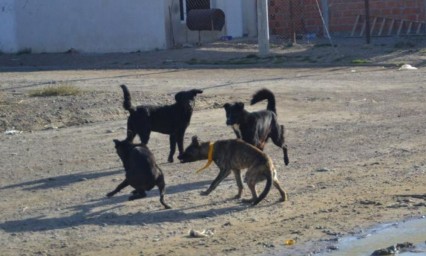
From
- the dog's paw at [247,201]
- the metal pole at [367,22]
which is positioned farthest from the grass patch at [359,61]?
the dog's paw at [247,201]

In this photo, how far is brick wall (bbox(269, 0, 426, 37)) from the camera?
108 feet

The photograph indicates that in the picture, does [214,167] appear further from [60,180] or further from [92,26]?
[92,26]

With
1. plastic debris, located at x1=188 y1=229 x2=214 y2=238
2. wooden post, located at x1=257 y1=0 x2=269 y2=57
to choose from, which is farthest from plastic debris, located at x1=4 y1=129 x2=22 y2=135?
wooden post, located at x1=257 y1=0 x2=269 y2=57

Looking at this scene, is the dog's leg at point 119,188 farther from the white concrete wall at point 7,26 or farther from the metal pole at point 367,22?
the white concrete wall at point 7,26

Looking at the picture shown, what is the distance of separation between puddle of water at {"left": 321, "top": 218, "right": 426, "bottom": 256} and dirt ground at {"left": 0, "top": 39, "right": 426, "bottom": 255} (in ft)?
0.46

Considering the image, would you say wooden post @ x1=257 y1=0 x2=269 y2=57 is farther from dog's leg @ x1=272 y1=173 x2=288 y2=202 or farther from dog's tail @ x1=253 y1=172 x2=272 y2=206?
dog's tail @ x1=253 y1=172 x2=272 y2=206

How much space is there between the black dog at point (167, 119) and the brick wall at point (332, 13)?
1970 centimetres

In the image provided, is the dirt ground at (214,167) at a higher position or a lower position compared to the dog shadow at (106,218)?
lower

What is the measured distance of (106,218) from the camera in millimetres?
10672

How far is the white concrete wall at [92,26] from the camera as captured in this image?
35.1 m

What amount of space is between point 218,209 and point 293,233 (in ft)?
3.75

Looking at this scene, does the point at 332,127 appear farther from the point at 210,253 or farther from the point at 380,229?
the point at 210,253

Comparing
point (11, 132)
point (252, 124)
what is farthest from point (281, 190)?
point (11, 132)

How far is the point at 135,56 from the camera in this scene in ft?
108
